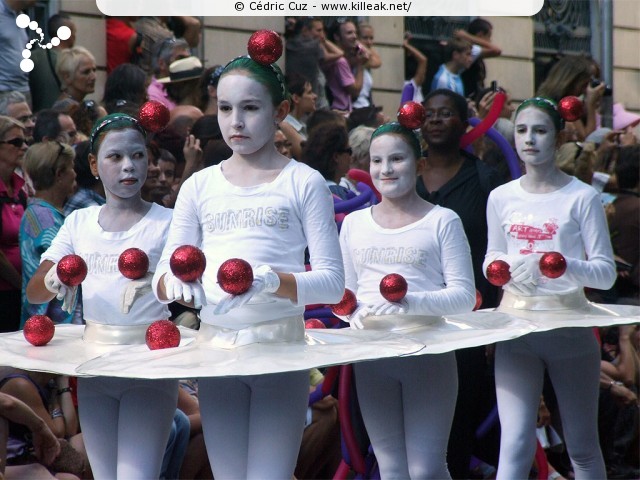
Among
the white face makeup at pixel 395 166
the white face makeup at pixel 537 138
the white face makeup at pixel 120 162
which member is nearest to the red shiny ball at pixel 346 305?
the white face makeup at pixel 395 166

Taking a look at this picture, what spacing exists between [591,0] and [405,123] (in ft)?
29.5

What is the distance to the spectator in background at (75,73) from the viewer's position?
8094 mm

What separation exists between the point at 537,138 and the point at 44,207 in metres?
2.45

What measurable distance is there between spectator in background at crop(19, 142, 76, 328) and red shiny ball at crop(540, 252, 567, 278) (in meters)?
2.27

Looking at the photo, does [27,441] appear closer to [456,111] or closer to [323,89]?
[456,111]

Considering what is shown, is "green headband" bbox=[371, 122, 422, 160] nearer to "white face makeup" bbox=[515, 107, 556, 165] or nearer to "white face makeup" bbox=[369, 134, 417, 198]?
"white face makeup" bbox=[369, 134, 417, 198]

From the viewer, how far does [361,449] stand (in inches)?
254

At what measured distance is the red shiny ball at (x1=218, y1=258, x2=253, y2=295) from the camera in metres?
4.12

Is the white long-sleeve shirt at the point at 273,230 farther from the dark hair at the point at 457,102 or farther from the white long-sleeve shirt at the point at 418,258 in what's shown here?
the dark hair at the point at 457,102

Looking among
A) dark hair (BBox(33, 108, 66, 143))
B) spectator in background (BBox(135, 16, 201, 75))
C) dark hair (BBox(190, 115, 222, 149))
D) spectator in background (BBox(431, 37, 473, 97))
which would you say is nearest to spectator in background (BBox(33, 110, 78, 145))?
dark hair (BBox(33, 108, 66, 143))

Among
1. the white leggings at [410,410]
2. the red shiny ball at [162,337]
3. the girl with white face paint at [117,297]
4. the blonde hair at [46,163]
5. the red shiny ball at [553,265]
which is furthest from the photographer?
the blonde hair at [46,163]

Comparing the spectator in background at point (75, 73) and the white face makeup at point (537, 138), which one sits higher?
the spectator in background at point (75, 73)

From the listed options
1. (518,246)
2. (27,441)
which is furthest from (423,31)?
(27,441)

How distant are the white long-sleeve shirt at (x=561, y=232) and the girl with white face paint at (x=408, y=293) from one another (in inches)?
19.1
